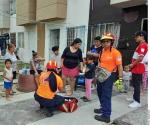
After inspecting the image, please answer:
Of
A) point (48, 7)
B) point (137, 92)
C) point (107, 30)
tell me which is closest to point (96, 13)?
point (107, 30)

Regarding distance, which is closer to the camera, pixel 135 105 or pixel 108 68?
pixel 108 68

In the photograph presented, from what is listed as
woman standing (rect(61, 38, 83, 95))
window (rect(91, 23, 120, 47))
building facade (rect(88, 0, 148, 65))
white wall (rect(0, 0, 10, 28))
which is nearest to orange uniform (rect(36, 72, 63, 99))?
woman standing (rect(61, 38, 83, 95))

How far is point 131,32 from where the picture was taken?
10086 mm

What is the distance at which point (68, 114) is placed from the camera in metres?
6.30

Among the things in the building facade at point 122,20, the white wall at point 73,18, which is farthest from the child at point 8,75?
the white wall at point 73,18

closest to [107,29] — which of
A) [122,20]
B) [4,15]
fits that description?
[122,20]

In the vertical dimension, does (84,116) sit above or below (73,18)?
below

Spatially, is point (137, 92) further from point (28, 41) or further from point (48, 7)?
point (28, 41)

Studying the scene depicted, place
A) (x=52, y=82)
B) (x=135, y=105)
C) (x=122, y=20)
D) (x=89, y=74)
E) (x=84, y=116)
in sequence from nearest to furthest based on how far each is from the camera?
(x=52, y=82), (x=84, y=116), (x=135, y=105), (x=89, y=74), (x=122, y=20)

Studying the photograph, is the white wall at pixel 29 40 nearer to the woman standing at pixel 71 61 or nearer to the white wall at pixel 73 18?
the white wall at pixel 73 18

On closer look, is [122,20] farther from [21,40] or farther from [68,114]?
[21,40]

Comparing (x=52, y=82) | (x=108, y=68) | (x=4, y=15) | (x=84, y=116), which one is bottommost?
(x=84, y=116)

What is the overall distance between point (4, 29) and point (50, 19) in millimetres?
11130

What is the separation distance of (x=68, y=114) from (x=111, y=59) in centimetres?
164
